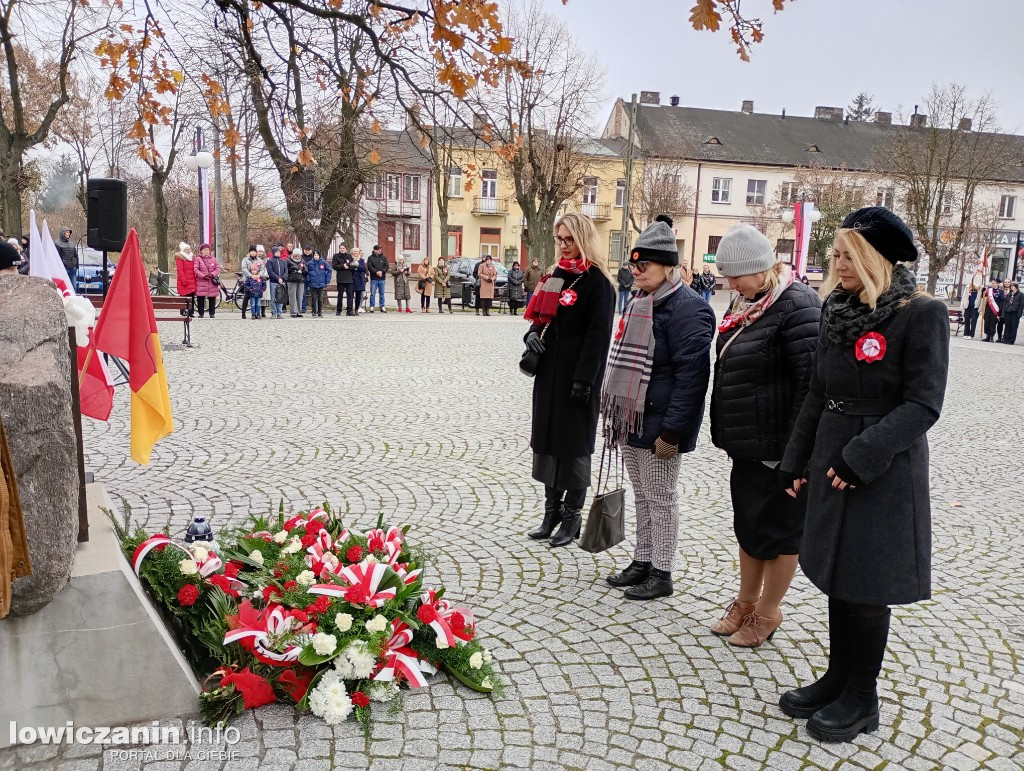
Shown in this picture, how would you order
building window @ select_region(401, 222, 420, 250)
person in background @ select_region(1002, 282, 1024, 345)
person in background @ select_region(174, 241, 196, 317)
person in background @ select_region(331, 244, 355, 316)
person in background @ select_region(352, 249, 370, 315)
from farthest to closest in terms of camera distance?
building window @ select_region(401, 222, 420, 250) → person in background @ select_region(1002, 282, 1024, 345) → person in background @ select_region(352, 249, 370, 315) → person in background @ select_region(331, 244, 355, 316) → person in background @ select_region(174, 241, 196, 317)

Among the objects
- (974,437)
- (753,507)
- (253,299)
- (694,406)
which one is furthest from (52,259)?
(253,299)

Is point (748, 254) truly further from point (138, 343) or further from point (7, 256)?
point (7, 256)

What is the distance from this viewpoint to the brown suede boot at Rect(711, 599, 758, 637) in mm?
3859

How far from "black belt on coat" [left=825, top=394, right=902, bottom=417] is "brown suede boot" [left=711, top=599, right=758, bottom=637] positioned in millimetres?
1305

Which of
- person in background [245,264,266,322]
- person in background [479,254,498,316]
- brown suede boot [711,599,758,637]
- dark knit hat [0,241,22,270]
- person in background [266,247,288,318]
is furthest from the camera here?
person in background [479,254,498,316]

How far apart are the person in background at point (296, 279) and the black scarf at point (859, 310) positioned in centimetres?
1787

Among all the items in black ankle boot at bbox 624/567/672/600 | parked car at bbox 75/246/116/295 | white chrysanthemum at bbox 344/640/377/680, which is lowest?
black ankle boot at bbox 624/567/672/600

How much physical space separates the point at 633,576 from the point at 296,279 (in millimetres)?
16728

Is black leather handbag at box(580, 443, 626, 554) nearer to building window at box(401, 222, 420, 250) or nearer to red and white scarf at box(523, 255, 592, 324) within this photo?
red and white scarf at box(523, 255, 592, 324)

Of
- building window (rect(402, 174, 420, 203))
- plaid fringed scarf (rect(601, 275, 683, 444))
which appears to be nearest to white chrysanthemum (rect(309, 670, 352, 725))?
plaid fringed scarf (rect(601, 275, 683, 444))

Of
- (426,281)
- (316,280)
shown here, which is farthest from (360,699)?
(426,281)

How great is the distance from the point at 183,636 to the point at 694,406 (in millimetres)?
2547

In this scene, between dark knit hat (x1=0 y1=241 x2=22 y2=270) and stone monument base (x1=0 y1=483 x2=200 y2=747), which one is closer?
stone monument base (x1=0 y1=483 x2=200 y2=747)

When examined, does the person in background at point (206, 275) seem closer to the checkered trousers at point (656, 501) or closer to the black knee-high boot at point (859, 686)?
the checkered trousers at point (656, 501)
